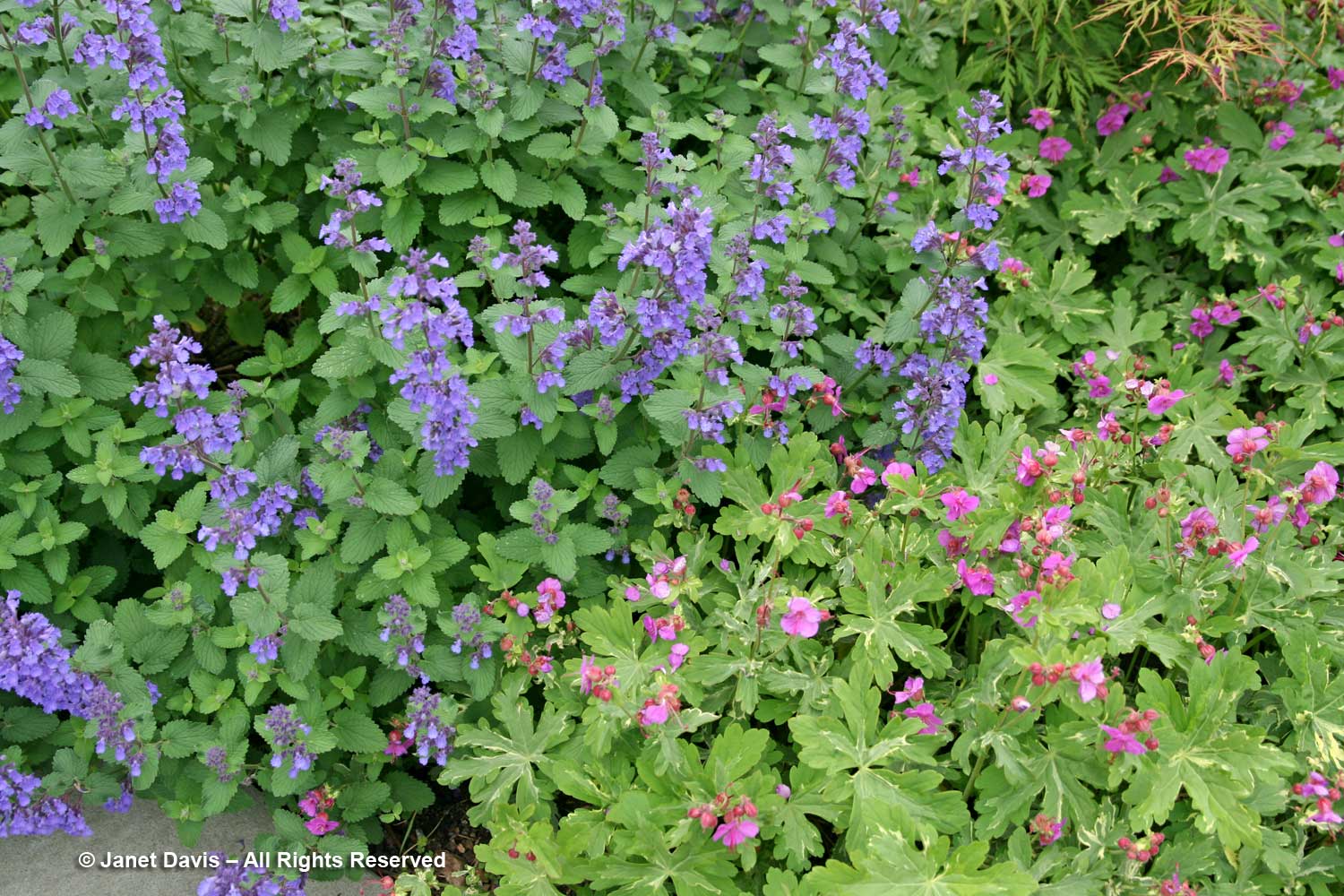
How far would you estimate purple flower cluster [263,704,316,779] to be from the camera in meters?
2.83

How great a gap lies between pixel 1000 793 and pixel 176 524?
238cm

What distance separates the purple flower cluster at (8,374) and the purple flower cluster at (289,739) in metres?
1.16

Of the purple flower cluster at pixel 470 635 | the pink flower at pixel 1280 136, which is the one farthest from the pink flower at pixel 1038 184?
the purple flower cluster at pixel 470 635

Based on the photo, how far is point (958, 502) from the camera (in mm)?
2982

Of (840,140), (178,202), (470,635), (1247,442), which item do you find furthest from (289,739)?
(1247,442)

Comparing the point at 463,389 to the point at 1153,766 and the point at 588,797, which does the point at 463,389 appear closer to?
the point at 588,797

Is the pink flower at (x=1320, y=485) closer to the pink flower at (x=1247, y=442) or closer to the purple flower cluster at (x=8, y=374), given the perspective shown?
the pink flower at (x=1247, y=442)

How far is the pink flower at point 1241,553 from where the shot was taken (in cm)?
284

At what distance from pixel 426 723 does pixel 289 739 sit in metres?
0.37

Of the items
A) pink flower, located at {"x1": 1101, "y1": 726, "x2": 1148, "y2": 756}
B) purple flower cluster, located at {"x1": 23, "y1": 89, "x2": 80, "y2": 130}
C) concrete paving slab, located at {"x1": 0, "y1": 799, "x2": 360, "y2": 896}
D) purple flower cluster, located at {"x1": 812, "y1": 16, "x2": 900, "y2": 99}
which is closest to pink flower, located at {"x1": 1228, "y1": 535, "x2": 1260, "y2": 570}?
pink flower, located at {"x1": 1101, "y1": 726, "x2": 1148, "y2": 756}

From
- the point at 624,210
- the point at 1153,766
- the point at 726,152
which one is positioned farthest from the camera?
the point at 726,152

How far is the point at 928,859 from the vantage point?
235cm

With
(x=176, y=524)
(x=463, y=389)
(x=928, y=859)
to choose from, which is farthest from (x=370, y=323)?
(x=928, y=859)

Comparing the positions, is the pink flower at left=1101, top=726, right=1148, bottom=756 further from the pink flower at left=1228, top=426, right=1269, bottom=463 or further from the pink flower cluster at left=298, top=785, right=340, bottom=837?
the pink flower cluster at left=298, top=785, right=340, bottom=837
